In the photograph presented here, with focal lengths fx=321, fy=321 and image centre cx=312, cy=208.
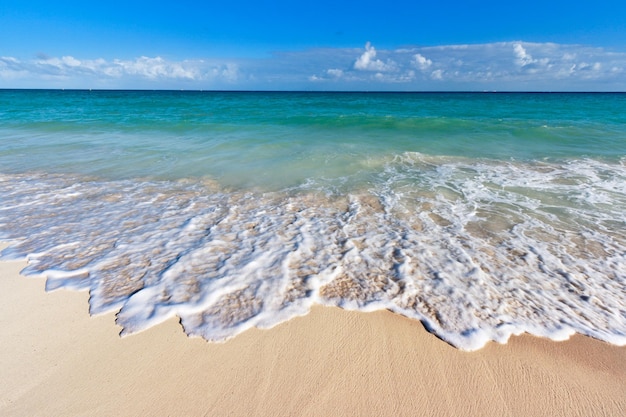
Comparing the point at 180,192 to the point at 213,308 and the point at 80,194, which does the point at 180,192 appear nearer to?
the point at 80,194

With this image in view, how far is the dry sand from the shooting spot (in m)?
2.22

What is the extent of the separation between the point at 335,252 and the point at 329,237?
0.45 meters

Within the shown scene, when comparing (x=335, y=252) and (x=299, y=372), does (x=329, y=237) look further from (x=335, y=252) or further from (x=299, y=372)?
(x=299, y=372)

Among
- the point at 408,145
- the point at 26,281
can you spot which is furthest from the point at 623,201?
the point at 26,281

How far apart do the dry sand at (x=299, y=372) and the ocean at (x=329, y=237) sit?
184mm

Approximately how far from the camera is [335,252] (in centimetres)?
416

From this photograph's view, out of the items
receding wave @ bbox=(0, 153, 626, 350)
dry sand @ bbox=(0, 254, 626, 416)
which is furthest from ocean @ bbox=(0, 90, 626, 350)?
dry sand @ bbox=(0, 254, 626, 416)

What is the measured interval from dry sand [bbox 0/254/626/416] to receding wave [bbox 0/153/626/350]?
7.0 inches

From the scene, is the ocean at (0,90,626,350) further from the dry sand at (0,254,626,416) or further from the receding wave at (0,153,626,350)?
the dry sand at (0,254,626,416)

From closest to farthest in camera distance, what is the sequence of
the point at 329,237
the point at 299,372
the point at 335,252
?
the point at 299,372
the point at 335,252
the point at 329,237

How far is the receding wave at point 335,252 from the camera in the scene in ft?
10.1

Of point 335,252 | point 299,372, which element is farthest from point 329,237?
point 299,372

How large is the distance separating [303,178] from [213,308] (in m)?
4.94

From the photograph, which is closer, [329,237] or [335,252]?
[335,252]
